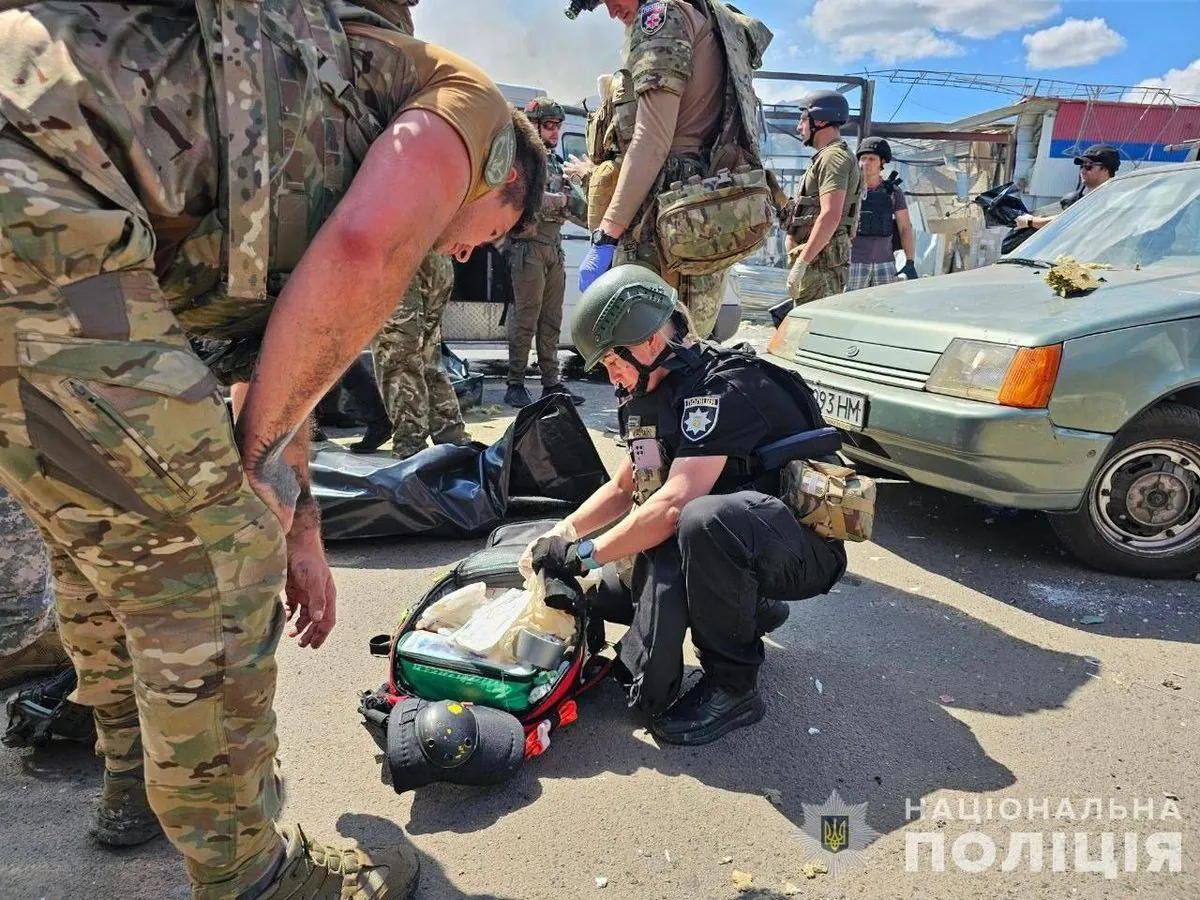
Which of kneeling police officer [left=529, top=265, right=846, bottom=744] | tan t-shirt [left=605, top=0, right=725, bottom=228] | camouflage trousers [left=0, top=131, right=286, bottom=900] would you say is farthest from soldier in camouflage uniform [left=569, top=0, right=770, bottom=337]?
camouflage trousers [left=0, top=131, right=286, bottom=900]

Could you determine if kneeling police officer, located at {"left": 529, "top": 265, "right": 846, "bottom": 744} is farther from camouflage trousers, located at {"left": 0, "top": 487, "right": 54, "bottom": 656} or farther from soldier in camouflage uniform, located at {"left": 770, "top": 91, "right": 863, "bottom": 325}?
soldier in camouflage uniform, located at {"left": 770, "top": 91, "right": 863, "bottom": 325}

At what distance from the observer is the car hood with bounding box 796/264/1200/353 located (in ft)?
10.6

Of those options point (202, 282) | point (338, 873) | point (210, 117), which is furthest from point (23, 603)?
point (210, 117)

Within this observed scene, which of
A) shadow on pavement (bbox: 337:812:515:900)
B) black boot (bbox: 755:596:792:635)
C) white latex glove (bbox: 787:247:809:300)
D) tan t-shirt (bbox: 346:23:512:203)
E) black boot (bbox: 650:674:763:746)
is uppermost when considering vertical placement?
tan t-shirt (bbox: 346:23:512:203)

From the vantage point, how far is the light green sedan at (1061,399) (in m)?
3.16

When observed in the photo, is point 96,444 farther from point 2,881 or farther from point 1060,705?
point 1060,705

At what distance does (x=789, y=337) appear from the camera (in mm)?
4391

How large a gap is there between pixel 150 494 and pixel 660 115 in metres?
2.96

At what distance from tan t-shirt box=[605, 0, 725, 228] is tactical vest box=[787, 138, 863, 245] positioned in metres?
2.07

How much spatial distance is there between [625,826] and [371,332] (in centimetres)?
140

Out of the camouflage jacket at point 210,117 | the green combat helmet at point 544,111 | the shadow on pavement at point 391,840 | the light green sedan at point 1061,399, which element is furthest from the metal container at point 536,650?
the green combat helmet at point 544,111

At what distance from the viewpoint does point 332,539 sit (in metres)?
3.74

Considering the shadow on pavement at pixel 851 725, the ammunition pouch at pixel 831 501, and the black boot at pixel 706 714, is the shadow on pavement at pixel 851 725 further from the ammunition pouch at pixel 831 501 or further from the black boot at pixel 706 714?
the ammunition pouch at pixel 831 501

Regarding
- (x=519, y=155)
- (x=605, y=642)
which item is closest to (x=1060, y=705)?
(x=605, y=642)
